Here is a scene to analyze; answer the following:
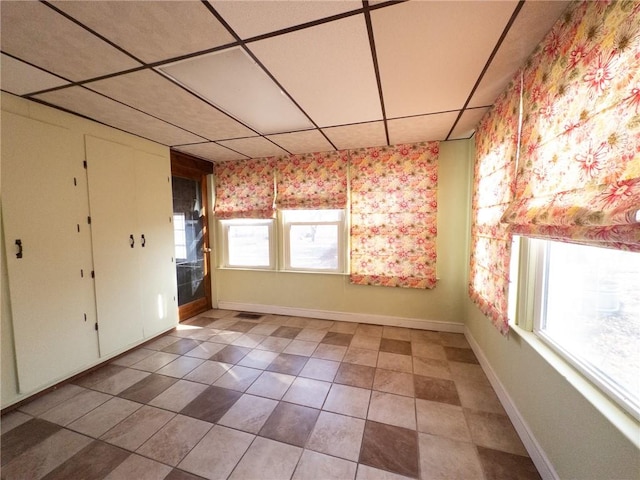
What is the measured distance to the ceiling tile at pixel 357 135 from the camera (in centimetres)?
258

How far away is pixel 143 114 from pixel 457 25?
2.56m

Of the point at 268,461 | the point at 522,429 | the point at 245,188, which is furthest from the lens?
the point at 245,188

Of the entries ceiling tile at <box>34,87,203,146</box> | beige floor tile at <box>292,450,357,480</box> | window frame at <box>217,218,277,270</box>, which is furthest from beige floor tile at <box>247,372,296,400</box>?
ceiling tile at <box>34,87,203,146</box>

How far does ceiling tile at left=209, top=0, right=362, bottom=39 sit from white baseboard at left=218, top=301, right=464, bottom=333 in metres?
3.25

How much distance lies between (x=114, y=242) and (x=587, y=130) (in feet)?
12.3

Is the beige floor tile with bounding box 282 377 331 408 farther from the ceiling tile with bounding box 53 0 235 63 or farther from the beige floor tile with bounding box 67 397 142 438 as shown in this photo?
the ceiling tile with bounding box 53 0 235 63

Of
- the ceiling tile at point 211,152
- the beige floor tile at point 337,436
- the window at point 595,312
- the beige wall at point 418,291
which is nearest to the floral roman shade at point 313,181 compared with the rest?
the ceiling tile at point 211,152

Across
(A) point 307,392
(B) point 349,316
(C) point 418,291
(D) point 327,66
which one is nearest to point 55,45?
(D) point 327,66

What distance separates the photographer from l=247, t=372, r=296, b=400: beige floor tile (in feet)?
6.84

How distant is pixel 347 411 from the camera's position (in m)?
1.88

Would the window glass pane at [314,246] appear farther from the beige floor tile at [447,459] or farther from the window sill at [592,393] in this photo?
the window sill at [592,393]

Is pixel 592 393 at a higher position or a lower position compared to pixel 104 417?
higher

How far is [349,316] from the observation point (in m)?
3.59

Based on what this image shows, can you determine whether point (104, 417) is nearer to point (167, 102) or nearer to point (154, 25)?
point (167, 102)
